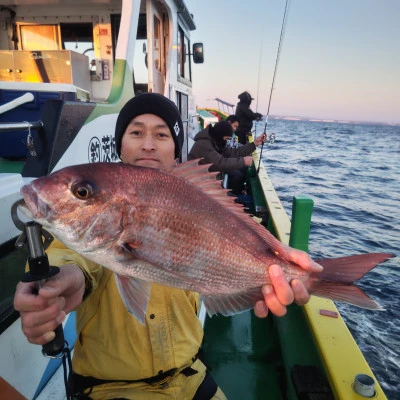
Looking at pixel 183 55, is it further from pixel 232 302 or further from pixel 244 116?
pixel 232 302

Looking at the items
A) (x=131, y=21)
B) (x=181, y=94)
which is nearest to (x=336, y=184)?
(x=181, y=94)

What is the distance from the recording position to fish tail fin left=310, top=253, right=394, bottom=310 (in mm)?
1488

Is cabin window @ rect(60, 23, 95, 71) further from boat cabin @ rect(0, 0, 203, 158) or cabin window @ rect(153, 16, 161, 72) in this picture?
cabin window @ rect(153, 16, 161, 72)

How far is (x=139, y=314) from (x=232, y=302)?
51 centimetres

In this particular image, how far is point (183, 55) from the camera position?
27.5 feet

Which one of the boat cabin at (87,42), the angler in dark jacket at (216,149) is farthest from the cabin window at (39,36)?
the angler in dark jacket at (216,149)

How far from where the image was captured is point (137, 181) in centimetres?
144

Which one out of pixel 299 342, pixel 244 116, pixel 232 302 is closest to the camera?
pixel 232 302

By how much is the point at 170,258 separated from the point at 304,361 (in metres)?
2.01

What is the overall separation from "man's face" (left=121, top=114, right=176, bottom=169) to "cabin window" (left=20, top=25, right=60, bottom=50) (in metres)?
6.26

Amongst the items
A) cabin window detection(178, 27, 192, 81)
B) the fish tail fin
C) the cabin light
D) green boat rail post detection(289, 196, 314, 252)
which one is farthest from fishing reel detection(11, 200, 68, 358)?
cabin window detection(178, 27, 192, 81)

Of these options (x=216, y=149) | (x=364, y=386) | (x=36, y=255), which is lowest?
(x=364, y=386)

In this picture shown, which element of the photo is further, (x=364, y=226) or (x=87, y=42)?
(x=364, y=226)

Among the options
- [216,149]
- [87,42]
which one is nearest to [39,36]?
[87,42]
